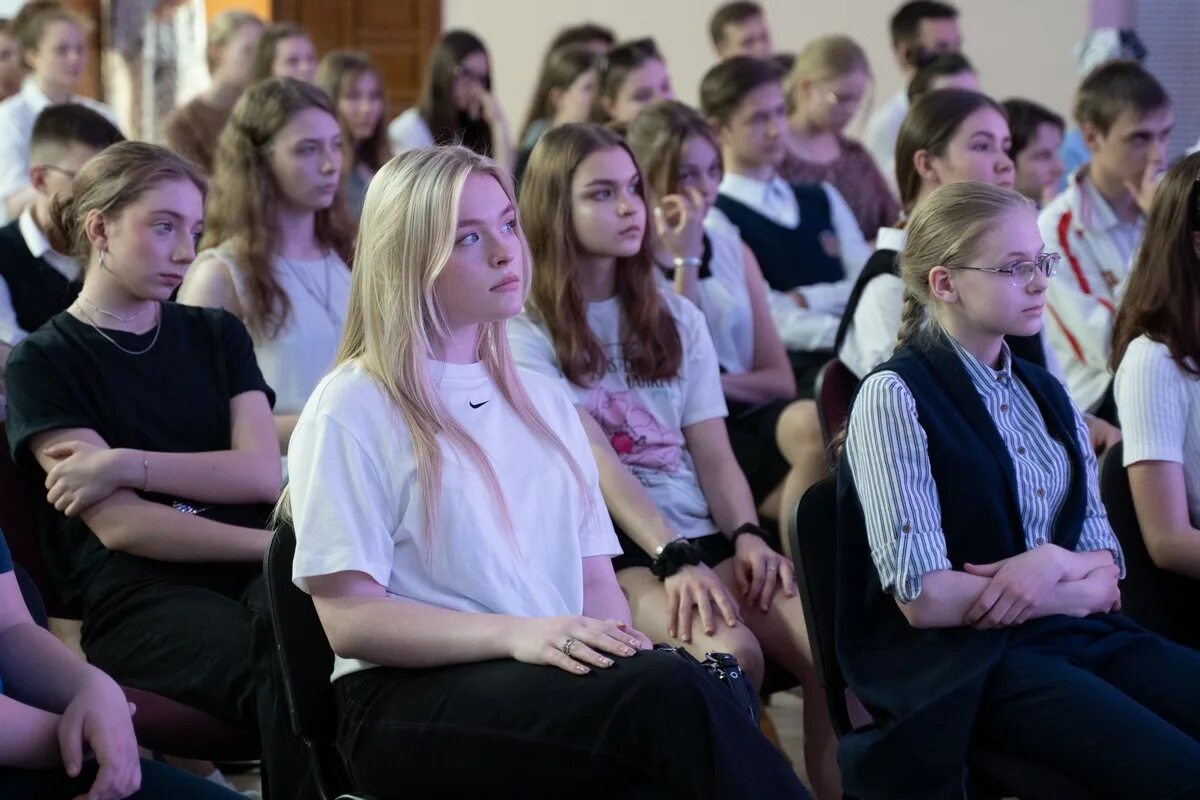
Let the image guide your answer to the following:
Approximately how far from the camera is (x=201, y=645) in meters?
2.19

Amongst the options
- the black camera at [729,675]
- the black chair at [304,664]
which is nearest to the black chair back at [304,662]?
the black chair at [304,664]

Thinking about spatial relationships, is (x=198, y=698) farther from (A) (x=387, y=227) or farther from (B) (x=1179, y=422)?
(B) (x=1179, y=422)

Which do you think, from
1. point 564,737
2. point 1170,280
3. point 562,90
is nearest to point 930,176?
point 1170,280

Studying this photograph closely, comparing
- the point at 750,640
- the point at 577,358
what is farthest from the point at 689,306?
the point at 750,640

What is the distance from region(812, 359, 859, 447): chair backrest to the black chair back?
1098 millimetres

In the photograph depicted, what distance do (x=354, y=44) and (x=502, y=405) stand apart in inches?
274

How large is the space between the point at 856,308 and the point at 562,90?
2.58 m

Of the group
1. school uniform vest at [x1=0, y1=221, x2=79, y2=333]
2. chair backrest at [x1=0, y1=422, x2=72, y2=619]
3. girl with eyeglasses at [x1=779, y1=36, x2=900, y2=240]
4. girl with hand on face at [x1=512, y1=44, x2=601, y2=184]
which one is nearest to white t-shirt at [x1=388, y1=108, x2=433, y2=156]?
girl with hand on face at [x1=512, y1=44, x2=601, y2=184]

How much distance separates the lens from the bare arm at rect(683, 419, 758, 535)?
266 centimetres

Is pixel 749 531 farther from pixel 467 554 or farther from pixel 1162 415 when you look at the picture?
pixel 467 554

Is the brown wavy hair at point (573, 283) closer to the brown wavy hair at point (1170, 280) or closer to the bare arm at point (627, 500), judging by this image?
the bare arm at point (627, 500)

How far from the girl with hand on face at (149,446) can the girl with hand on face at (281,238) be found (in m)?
0.46

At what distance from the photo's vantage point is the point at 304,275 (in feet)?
10.2

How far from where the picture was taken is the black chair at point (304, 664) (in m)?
1.82
